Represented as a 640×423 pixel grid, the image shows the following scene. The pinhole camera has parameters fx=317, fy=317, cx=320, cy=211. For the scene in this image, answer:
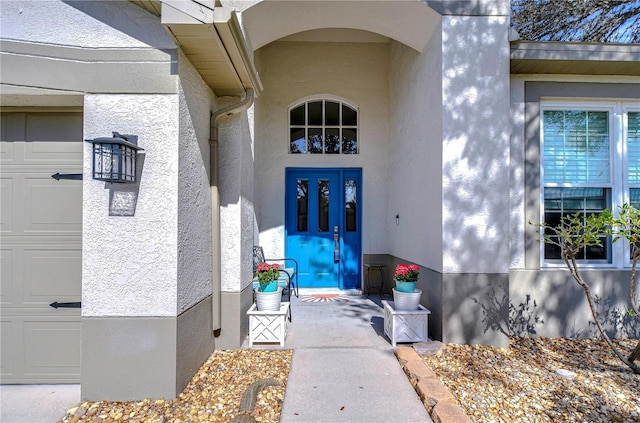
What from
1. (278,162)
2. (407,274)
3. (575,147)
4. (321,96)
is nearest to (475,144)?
(575,147)

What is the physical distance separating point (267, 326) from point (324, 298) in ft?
6.93

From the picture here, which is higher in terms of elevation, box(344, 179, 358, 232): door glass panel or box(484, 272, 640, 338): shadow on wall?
box(344, 179, 358, 232): door glass panel

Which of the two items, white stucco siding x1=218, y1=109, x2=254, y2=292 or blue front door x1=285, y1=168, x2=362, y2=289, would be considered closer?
white stucco siding x1=218, y1=109, x2=254, y2=292

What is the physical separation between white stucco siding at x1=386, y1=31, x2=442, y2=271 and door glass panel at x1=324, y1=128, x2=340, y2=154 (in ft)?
3.44

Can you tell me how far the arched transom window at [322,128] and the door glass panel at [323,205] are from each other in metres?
0.65

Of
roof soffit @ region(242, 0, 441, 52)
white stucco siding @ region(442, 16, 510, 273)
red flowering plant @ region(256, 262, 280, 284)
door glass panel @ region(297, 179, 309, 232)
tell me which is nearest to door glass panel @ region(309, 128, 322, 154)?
door glass panel @ region(297, 179, 309, 232)

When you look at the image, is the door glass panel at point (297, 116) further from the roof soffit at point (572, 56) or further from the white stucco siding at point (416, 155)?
the roof soffit at point (572, 56)

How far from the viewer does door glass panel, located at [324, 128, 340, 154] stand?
6.28 metres

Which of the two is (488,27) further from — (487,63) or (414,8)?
(414,8)

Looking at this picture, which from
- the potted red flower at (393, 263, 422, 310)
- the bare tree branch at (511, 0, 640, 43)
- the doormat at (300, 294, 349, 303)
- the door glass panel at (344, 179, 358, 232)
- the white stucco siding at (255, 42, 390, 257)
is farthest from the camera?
the door glass panel at (344, 179, 358, 232)

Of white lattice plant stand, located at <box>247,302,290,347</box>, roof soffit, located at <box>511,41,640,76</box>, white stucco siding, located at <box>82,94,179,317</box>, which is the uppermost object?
roof soffit, located at <box>511,41,640,76</box>

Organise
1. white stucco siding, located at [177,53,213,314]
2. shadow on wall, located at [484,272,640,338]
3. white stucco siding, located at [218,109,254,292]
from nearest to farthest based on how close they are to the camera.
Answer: white stucco siding, located at [177,53,213,314] → white stucco siding, located at [218,109,254,292] → shadow on wall, located at [484,272,640,338]

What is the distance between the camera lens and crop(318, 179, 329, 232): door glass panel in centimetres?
621

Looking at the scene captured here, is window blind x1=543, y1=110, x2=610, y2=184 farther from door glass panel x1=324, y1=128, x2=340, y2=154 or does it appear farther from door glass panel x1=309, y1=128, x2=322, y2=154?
door glass panel x1=309, y1=128, x2=322, y2=154
